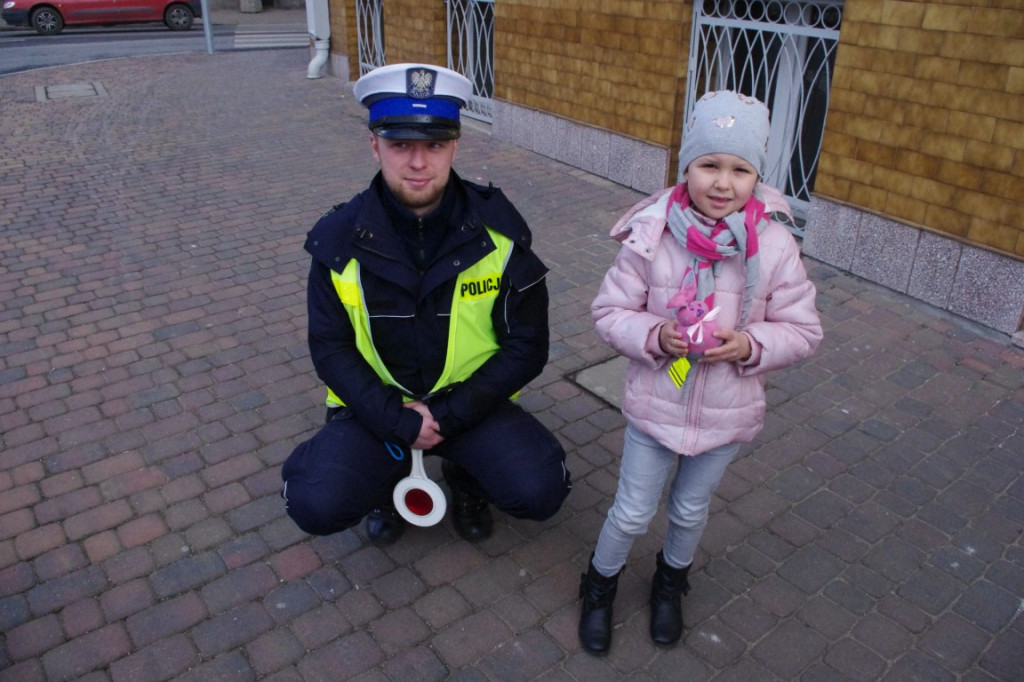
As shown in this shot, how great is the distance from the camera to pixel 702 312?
8.51 feet

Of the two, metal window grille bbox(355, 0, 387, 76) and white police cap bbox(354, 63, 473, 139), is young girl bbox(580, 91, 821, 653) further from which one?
metal window grille bbox(355, 0, 387, 76)

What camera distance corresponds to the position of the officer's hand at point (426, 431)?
125 inches

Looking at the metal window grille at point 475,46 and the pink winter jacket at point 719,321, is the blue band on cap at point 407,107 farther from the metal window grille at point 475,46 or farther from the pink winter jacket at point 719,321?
the metal window grille at point 475,46

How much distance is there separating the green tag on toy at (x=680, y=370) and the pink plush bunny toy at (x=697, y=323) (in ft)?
0.21

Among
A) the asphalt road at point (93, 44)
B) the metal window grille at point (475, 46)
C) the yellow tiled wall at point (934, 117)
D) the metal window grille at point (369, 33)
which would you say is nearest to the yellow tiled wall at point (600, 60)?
the metal window grille at point (475, 46)

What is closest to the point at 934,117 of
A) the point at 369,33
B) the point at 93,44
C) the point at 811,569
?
the point at 811,569

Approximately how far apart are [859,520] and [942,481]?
53 cm

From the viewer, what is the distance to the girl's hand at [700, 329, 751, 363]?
101 inches

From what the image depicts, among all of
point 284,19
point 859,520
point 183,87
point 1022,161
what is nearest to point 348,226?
point 859,520

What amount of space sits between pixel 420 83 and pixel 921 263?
387cm

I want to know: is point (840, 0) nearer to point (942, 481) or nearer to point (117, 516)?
point (942, 481)

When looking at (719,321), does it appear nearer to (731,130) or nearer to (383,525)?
(731,130)

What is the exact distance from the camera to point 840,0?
604 cm

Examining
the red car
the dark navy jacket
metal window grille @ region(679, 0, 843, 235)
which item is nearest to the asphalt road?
the red car
